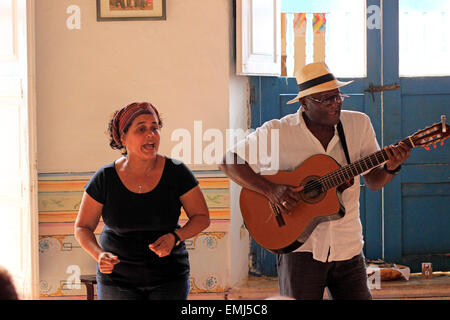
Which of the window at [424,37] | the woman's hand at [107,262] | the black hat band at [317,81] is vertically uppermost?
the window at [424,37]

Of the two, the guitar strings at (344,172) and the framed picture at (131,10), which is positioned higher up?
the framed picture at (131,10)

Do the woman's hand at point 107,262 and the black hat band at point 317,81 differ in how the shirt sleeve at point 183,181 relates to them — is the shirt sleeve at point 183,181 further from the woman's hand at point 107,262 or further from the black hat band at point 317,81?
the black hat band at point 317,81

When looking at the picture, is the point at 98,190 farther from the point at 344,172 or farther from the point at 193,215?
the point at 344,172

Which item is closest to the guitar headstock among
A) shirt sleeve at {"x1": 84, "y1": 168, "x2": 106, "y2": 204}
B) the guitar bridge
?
the guitar bridge

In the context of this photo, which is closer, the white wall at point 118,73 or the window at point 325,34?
the white wall at point 118,73

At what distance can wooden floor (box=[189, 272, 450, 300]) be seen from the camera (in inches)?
207

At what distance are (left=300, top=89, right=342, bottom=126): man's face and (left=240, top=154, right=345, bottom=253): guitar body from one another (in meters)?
0.20

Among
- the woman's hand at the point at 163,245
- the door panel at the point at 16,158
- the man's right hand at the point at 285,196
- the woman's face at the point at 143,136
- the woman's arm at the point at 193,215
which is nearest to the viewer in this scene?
the woman's hand at the point at 163,245

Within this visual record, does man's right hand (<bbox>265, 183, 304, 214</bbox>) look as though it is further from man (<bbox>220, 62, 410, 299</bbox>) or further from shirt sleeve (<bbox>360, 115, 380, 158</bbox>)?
shirt sleeve (<bbox>360, 115, 380, 158</bbox>)

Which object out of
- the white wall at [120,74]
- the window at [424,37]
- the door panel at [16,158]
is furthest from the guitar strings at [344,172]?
the window at [424,37]

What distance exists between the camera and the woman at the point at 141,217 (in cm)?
293

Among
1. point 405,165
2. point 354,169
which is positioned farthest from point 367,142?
point 405,165

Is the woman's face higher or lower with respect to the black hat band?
lower

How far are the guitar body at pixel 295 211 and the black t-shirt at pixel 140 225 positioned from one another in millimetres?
610
